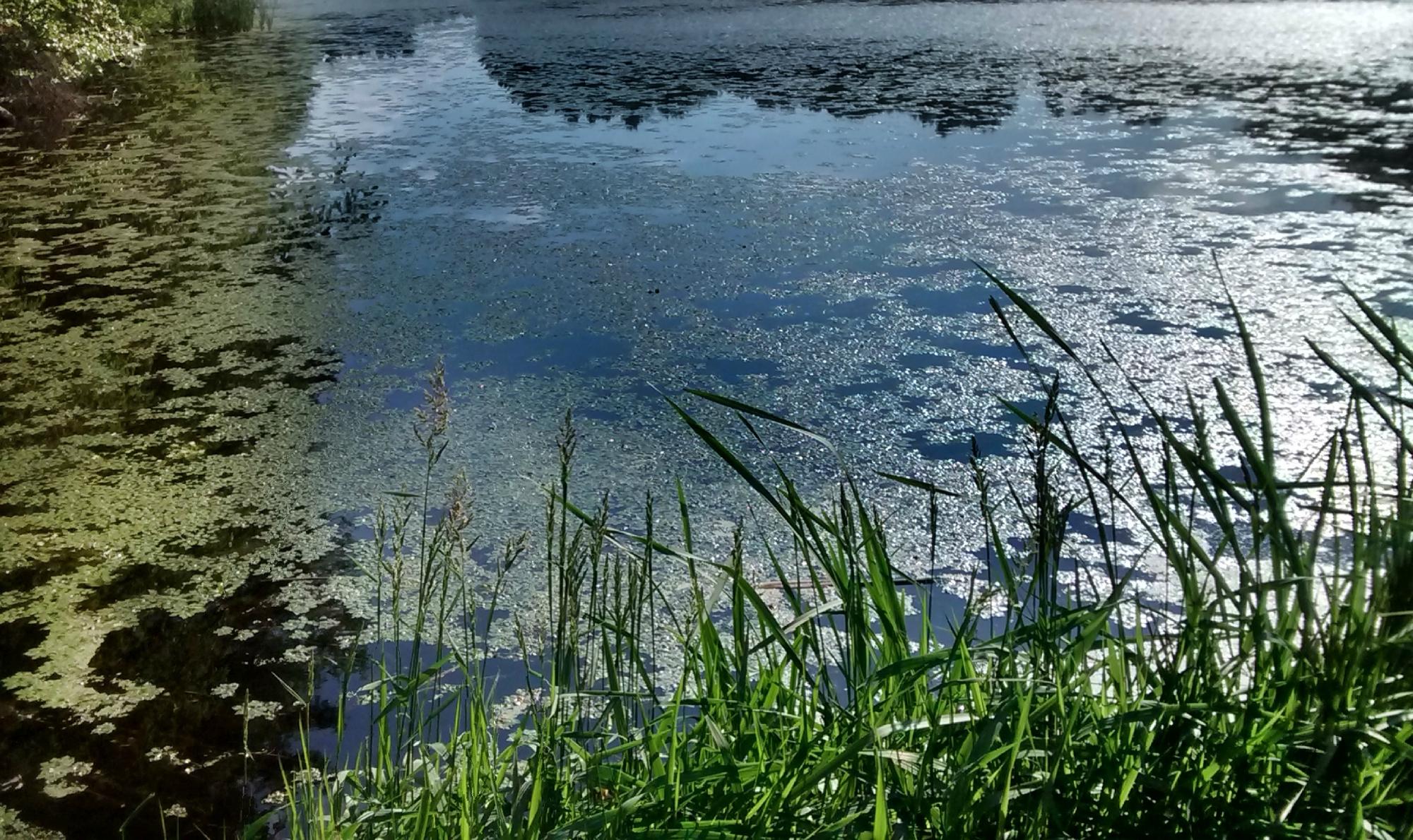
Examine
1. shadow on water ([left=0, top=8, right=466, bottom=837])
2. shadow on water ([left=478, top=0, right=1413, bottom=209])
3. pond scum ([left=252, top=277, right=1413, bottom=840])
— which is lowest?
shadow on water ([left=0, top=8, right=466, bottom=837])

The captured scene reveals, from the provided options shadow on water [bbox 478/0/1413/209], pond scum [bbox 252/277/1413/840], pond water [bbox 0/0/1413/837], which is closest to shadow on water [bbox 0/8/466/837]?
pond water [bbox 0/0/1413/837]

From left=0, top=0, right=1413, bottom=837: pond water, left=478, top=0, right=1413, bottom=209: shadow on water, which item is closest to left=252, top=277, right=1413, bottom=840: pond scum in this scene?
left=0, top=0, right=1413, bottom=837: pond water

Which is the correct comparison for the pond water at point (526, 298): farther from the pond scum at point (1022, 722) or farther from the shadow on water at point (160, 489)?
the pond scum at point (1022, 722)

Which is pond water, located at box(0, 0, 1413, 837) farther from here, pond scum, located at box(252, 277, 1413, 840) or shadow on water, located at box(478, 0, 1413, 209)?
pond scum, located at box(252, 277, 1413, 840)

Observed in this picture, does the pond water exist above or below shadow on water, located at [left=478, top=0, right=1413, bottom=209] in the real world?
below

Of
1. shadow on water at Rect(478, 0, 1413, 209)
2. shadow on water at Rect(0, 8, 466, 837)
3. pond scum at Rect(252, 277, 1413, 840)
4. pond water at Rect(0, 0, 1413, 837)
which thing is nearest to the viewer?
pond scum at Rect(252, 277, 1413, 840)

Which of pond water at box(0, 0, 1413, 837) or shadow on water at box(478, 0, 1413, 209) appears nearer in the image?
pond water at box(0, 0, 1413, 837)

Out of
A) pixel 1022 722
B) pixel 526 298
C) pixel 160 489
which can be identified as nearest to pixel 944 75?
pixel 526 298

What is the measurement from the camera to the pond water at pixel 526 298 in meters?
2.05

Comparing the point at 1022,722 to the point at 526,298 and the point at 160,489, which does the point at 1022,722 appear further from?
the point at 526,298

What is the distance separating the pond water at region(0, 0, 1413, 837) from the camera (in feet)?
6.72

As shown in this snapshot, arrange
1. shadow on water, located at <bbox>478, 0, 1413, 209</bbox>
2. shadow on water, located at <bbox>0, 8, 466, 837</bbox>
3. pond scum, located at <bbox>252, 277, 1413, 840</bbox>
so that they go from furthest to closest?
shadow on water, located at <bbox>478, 0, 1413, 209</bbox>, shadow on water, located at <bbox>0, 8, 466, 837</bbox>, pond scum, located at <bbox>252, 277, 1413, 840</bbox>

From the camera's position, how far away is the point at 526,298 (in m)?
3.44

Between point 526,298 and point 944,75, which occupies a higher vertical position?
point 944,75
